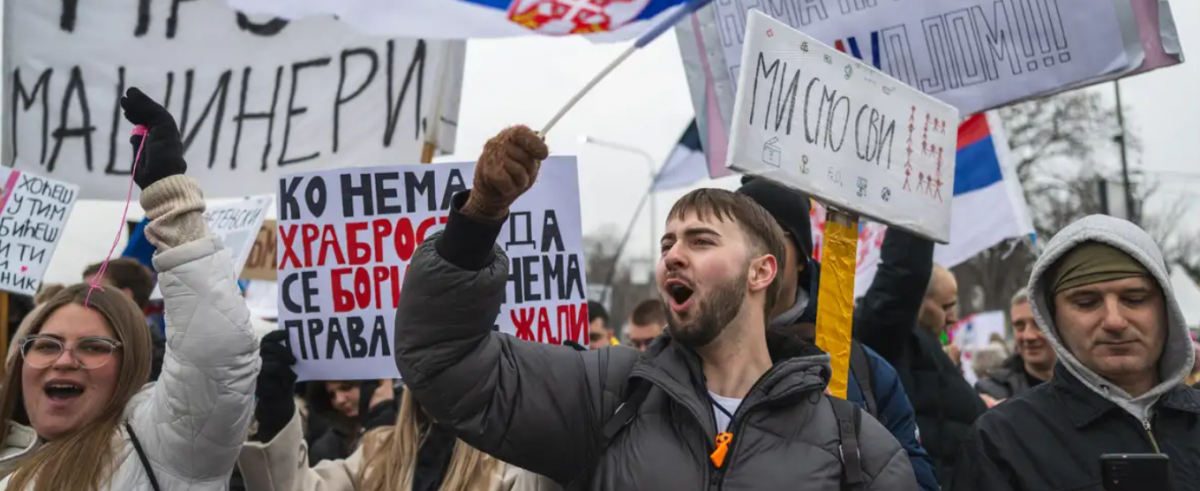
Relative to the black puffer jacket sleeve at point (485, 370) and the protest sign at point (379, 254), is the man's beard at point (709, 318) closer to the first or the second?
the black puffer jacket sleeve at point (485, 370)

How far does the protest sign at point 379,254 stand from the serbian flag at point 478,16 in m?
0.72

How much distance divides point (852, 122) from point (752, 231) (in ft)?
2.37

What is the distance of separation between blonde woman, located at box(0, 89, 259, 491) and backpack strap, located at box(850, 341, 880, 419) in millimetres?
1564

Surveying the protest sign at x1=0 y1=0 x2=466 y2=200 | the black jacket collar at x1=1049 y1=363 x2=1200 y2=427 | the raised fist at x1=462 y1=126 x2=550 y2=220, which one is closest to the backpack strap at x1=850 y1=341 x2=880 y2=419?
the black jacket collar at x1=1049 y1=363 x2=1200 y2=427

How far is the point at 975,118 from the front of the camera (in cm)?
617

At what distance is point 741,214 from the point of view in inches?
95.6

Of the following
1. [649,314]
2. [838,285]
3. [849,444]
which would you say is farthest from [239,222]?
[849,444]

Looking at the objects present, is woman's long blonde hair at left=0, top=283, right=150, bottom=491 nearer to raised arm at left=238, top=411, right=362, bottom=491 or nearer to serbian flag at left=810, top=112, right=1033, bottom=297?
raised arm at left=238, top=411, right=362, bottom=491

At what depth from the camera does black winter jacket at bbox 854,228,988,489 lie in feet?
11.6

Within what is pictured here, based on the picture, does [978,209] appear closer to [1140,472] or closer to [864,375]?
[864,375]

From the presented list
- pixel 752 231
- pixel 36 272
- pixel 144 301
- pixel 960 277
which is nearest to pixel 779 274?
pixel 752 231

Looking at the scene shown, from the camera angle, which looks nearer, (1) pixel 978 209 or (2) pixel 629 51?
(2) pixel 629 51

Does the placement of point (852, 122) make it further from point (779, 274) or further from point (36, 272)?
point (36, 272)

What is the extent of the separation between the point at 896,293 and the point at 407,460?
1.60 meters
